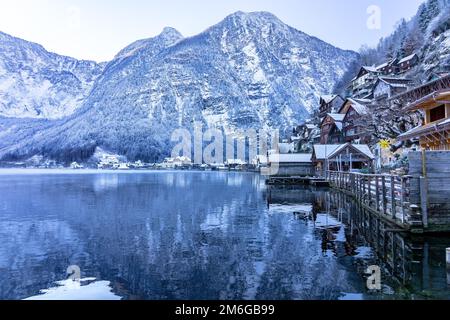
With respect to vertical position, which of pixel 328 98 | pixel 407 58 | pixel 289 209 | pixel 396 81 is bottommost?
pixel 289 209

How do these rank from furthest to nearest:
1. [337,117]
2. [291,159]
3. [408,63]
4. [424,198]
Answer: [408,63]
[337,117]
[291,159]
[424,198]

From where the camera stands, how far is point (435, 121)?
94.7ft

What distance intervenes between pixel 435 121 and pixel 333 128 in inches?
1922

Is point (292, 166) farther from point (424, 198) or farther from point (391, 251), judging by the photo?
point (391, 251)

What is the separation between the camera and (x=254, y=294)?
946cm

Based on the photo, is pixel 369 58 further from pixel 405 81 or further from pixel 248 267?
pixel 248 267

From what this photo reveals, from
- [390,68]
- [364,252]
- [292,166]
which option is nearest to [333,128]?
[292,166]

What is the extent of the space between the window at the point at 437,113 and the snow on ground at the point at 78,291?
2884 cm

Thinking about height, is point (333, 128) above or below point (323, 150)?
above

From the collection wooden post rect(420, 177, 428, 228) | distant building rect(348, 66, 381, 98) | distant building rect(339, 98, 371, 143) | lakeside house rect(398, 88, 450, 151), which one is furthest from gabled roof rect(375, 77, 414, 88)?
wooden post rect(420, 177, 428, 228)

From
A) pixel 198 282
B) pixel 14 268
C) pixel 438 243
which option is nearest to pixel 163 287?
pixel 198 282

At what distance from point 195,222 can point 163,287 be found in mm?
12121

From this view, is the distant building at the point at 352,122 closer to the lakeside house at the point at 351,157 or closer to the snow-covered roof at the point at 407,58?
the lakeside house at the point at 351,157

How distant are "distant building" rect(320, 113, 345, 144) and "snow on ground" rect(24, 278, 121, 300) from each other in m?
70.3
